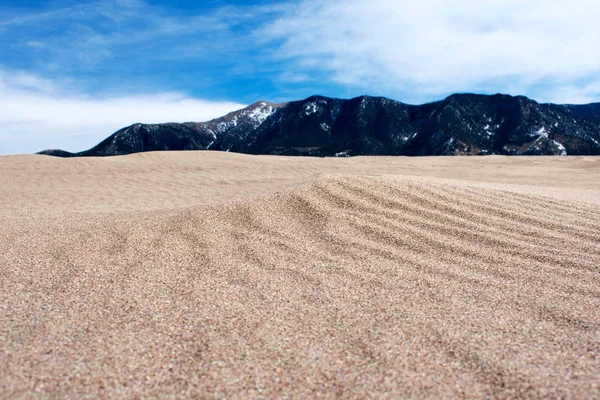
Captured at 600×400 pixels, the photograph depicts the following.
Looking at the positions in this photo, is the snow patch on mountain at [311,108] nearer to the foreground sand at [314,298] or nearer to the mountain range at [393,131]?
the mountain range at [393,131]

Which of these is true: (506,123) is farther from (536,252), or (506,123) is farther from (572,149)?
(536,252)

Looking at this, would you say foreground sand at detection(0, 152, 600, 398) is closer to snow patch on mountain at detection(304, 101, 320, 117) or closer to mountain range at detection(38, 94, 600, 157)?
mountain range at detection(38, 94, 600, 157)

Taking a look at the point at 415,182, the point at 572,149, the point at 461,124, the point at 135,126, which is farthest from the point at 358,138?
the point at 415,182

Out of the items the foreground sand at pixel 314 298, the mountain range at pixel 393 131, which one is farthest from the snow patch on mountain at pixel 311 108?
the foreground sand at pixel 314 298

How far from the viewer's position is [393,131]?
14025cm

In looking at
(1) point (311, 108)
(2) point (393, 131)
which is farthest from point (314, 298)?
(1) point (311, 108)

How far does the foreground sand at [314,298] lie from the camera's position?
89.8 inches

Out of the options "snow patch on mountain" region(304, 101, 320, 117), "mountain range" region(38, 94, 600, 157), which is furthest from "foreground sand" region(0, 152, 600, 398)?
"snow patch on mountain" region(304, 101, 320, 117)

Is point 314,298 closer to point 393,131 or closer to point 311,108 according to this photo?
point 393,131

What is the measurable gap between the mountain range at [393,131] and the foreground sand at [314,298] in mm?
112202

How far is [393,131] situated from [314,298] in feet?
468

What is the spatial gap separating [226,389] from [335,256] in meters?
2.44

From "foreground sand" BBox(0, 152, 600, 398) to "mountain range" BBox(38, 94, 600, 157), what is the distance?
4417 inches

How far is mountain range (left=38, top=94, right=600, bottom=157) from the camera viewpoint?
4419 inches
